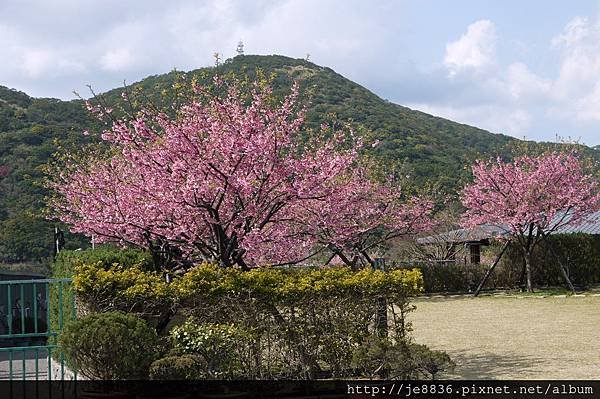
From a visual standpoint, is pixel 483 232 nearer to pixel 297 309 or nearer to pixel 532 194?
pixel 532 194

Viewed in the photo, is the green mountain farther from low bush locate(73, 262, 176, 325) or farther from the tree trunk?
the tree trunk

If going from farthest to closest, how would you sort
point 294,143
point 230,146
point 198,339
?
point 294,143 → point 230,146 → point 198,339

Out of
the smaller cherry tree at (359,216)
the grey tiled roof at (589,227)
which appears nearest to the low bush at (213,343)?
the smaller cherry tree at (359,216)

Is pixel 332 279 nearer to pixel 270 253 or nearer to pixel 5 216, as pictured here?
pixel 270 253

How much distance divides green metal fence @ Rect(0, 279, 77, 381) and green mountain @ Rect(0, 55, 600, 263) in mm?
2786

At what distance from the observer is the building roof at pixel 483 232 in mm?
32566

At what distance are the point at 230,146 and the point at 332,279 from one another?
2203mm

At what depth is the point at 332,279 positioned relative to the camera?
340 inches

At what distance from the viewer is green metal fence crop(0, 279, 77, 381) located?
8555 mm

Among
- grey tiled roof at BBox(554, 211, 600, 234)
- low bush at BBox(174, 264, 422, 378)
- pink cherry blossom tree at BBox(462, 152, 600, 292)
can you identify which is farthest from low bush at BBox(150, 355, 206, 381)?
grey tiled roof at BBox(554, 211, 600, 234)

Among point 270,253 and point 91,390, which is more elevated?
point 270,253

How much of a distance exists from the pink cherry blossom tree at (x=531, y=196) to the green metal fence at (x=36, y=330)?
55.0 feet

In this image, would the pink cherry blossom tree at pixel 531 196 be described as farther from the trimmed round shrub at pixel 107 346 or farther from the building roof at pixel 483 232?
the trimmed round shrub at pixel 107 346

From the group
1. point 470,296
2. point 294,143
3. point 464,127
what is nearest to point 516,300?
point 470,296
